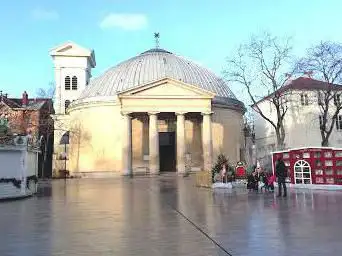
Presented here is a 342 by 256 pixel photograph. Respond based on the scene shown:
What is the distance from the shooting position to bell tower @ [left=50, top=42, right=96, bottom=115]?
87625mm

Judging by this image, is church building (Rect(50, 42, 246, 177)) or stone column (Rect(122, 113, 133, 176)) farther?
church building (Rect(50, 42, 246, 177))

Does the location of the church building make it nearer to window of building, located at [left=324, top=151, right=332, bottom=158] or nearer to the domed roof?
the domed roof

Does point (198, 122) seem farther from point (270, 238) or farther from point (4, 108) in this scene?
point (270, 238)

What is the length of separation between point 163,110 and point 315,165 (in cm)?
3860

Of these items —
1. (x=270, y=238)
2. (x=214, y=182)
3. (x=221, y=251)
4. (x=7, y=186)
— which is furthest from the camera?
(x=214, y=182)

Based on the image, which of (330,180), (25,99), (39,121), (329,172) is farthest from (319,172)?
(25,99)

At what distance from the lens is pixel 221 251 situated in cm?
927

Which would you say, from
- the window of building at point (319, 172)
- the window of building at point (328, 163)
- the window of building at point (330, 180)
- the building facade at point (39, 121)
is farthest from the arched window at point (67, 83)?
the window of building at point (330, 180)

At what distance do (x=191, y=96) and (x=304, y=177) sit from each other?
38393mm

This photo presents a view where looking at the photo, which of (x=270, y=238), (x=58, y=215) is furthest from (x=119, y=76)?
(x=270, y=238)

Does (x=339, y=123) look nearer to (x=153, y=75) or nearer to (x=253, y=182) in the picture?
(x=153, y=75)

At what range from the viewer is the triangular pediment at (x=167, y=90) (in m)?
64.2

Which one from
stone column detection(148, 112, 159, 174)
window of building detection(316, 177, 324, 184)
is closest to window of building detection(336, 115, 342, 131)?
stone column detection(148, 112, 159, 174)

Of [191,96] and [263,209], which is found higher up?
[191,96]
